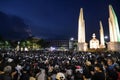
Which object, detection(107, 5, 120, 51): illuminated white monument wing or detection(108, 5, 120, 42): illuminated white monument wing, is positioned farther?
detection(108, 5, 120, 42): illuminated white monument wing

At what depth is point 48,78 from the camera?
11719mm

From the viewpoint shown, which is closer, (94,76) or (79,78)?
(94,76)

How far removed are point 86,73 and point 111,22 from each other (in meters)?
88.4

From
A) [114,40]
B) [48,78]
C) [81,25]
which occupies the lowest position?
[48,78]

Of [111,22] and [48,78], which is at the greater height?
[111,22]

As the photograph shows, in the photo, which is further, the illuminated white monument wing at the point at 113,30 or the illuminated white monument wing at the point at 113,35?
the illuminated white monument wing at the point at 113,30

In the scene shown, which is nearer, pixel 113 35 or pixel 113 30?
pixel 113 35

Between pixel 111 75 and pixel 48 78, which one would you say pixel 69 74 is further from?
pixel 111 75

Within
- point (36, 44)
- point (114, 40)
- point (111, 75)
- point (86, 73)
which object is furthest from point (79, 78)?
point (36, 44)

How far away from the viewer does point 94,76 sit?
29.2ft

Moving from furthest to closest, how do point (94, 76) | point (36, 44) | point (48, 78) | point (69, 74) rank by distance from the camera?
point (36, 44), point (69, 74), point (48, 78), point (94, 76)

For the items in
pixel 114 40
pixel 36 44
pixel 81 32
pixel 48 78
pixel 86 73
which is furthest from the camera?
pixel 36 44

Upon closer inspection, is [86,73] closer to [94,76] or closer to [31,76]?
[94,76]

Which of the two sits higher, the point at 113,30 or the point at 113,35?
the point at 113,30
